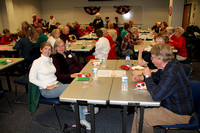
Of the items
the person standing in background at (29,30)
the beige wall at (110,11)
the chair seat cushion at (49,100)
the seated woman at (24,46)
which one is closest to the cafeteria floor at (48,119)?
the chair seat cushion at (49,100)

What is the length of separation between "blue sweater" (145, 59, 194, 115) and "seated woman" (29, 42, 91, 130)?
1241mm

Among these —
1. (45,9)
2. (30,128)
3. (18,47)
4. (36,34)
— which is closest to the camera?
(30,128)

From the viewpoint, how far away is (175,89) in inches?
69.8

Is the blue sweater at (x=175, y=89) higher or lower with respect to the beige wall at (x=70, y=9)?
lower

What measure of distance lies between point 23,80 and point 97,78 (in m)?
1.59

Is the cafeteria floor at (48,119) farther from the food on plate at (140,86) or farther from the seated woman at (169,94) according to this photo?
the food on plate at (140,86)

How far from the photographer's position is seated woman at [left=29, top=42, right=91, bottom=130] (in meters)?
2.44

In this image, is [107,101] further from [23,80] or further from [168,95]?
[23,80]

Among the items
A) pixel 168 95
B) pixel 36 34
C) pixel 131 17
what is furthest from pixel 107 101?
pixel 131 17

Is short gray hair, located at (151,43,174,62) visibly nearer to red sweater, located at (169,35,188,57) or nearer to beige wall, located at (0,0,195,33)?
red sweater, located at (169,35,188,57)

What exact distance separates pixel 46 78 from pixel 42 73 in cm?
10

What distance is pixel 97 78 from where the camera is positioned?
2.45m

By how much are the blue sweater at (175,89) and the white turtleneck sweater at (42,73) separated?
150 centimetres

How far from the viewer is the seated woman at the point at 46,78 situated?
2436 mm
